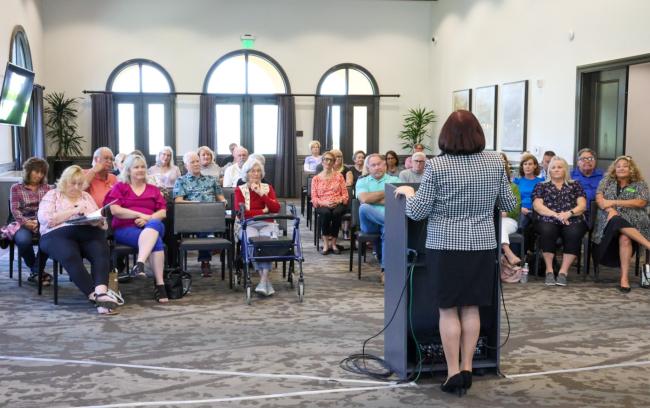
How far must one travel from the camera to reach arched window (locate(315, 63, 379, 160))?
16328 millimetres

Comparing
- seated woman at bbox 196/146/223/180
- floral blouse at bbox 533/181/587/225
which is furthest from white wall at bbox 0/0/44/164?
floral blouse at bbox 533/181/587/225

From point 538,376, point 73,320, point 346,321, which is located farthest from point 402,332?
point 73,320

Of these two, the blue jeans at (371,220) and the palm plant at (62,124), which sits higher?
the palm plant at (62,124)

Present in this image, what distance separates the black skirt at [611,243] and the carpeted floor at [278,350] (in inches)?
11.5

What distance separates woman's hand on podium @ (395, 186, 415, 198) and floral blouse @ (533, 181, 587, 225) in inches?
146

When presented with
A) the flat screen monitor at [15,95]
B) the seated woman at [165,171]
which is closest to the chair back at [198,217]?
the seated woman at [165,171]

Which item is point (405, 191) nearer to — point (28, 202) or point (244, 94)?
point (28, 202)

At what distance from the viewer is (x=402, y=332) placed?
13.2ft

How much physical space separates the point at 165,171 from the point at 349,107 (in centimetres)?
842

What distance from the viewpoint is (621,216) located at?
7105mm

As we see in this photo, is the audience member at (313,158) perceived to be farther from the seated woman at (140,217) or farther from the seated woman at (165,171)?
the seated woman at (140,217)

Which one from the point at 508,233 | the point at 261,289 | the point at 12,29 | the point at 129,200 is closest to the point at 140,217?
the point at 129,200

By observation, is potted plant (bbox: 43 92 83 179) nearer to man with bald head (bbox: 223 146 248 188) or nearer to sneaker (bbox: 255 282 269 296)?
man with bald head (bbox: 223 146 248 188)

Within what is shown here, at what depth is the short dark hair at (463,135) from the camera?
363 centimetres
